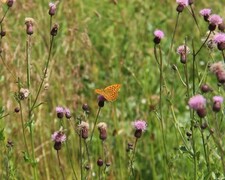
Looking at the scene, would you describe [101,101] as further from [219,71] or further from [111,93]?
[219,71]

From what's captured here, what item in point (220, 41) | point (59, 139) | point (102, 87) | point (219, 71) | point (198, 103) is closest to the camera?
point (198, 103)

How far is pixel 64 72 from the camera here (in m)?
3.52

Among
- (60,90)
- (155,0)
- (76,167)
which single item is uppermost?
(155,0)

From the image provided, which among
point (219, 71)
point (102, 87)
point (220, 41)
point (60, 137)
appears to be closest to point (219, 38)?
point (220, 41)

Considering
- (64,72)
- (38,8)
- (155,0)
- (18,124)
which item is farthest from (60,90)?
(155,0)

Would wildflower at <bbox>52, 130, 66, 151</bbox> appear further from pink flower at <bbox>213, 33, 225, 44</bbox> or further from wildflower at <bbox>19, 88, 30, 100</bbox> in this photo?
pink flower at <bbox>213, 33, 225, 44</bbox>

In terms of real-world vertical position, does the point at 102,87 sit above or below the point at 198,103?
below

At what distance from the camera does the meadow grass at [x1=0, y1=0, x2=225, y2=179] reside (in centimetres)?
287

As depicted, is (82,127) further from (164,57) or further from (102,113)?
(164,57)

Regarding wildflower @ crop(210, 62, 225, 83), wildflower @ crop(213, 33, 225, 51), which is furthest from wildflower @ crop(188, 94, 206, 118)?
wildflower @ crop(213, 33, 225, 51)

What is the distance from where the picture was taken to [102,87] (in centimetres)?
399

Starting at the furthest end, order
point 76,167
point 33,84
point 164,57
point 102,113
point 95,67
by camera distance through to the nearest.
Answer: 1. point 164,57
2. point 95,67
3. point 102,113
4. point 33,84
5. point 76,167

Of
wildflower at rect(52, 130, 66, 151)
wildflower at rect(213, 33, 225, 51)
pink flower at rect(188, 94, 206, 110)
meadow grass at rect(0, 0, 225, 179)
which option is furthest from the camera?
meadow grass at rect(0, 0, 225, 179)

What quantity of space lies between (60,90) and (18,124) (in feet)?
1.18
